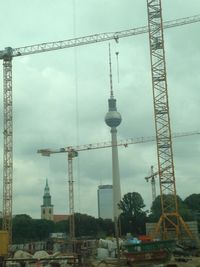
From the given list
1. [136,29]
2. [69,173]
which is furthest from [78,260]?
[69,173]

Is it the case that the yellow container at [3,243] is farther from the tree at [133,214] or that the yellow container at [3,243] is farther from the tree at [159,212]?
the tree at [133,214]

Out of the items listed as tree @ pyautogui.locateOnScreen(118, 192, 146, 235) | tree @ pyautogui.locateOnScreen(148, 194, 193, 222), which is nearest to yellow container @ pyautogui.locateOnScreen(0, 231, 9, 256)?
tree @ pyautogui.locateOnScreen(148, 194, 193, 222)

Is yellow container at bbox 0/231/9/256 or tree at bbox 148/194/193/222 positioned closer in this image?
yellow container at bbox 0/231/9/256

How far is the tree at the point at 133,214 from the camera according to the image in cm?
13812

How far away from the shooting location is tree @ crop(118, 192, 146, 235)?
138125mm

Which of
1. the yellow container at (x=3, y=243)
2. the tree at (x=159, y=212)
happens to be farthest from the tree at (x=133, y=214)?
the yellow container at (x=3, y=243)

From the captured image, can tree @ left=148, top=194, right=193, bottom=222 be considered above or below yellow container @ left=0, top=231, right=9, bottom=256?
above

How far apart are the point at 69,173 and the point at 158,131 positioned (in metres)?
67.0

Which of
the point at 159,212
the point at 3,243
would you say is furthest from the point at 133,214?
the point at 3,243

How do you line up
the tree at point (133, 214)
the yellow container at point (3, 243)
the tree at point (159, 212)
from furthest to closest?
the tree at point (133, 214)
the tree at point (159, 212)
the yellow container at point (3, 243)

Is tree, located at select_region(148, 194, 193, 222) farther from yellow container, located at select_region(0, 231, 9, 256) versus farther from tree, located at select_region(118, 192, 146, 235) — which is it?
yellow container, located at select_region(0, 231, 9, 256)

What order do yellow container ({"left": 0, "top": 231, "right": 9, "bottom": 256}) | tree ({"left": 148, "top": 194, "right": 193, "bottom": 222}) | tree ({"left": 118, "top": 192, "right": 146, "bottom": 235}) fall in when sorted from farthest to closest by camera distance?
tree ({"left": 118, "top": 192, "right": 146, "bottom": 235}) < tree ({"left": 148, "top": 194, "right": 193, "bottom": 222}) < yellow container ({"left": 0, "top": 231, "right": 9, "bottom": 256})

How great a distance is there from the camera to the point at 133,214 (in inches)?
5768

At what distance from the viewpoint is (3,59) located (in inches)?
3543
